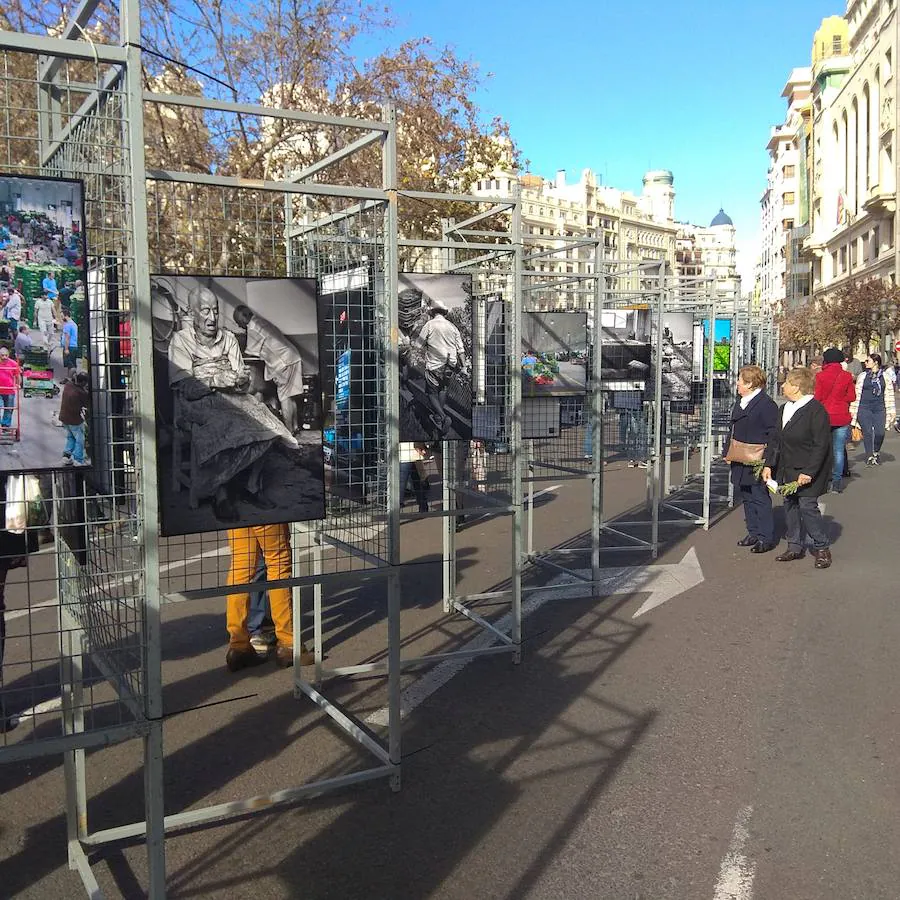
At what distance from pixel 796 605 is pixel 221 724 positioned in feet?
14.9

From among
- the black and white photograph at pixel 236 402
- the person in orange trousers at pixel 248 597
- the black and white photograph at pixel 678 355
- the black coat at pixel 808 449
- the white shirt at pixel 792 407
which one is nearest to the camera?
the black and white photograph at pixel 236 402

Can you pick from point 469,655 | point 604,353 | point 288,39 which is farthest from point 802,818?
point 288,39

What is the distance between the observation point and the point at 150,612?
2.88 m

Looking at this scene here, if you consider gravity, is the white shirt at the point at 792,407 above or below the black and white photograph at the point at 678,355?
below

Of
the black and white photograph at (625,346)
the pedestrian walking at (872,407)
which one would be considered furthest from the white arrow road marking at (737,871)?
the pedestrian walking at (872,407)

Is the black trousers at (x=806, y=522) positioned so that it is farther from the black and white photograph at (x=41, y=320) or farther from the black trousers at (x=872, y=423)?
the black trousers at (x=872, y=423)

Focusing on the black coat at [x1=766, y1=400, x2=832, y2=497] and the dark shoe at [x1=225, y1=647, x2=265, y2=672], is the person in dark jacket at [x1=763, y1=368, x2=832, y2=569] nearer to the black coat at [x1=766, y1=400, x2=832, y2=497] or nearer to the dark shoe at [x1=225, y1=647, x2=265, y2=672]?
the black coat at [x1=766, y1=400, x2=832, y2=497]

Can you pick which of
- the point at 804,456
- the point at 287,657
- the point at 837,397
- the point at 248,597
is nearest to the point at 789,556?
the point at 804,456

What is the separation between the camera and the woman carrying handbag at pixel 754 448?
899 centimetres

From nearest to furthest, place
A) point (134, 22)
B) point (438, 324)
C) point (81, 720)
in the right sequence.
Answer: point (134, 22) → point (81, 720) → point (438, 324)

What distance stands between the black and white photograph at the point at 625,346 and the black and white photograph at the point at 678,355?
142 centimetres

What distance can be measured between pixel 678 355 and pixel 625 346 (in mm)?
1972

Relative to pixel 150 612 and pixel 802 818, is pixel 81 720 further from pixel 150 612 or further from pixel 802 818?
pixel 802 818

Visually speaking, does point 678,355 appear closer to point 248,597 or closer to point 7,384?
point 248,597
